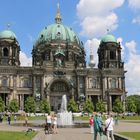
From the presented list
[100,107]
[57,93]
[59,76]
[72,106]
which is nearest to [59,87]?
[57,93]

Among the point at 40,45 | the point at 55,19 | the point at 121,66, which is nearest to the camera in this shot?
the point at 121,66

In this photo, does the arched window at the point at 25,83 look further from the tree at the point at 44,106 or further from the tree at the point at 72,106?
the tree at the point at 72,106

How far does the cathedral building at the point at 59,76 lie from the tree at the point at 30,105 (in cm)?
647

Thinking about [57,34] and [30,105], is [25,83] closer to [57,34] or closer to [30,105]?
[30,105]

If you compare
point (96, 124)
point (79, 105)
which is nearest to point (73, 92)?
point (79, 105)

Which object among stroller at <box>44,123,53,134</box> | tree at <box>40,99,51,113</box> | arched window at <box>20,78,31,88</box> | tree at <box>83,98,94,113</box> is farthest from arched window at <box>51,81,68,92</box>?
stroller at <box>44,123,53,134</box>

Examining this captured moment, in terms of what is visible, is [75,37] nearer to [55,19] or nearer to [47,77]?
[55,19]

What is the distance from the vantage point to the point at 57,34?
141750 millimetres

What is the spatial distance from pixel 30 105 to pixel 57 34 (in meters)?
37.0

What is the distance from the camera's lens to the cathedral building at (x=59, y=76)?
4899 inches

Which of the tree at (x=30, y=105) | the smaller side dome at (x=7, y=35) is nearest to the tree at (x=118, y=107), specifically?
the tree at (x=30, y=105)

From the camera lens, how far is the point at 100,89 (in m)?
129

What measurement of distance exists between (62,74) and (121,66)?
21597 mm

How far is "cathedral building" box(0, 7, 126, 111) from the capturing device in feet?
408
